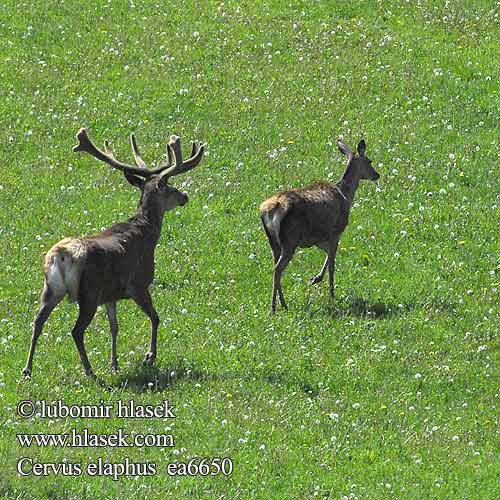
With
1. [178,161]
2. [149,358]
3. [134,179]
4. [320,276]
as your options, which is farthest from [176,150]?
[320,276]

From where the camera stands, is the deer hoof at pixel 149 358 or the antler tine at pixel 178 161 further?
the antler tine at pixel 178 161

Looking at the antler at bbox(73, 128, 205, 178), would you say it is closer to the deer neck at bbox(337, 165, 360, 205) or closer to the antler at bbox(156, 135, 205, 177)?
the antler at bbox(156, 135, 205, 177)

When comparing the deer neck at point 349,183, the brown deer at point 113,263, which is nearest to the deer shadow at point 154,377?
the brown deer at point 113,263

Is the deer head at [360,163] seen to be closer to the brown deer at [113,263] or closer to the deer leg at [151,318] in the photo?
the brown deer at [113,263]

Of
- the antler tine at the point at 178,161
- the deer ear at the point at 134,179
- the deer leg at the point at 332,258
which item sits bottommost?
the deer leg at the point at 332,258

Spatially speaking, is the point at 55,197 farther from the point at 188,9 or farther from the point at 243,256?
the point at 188,9

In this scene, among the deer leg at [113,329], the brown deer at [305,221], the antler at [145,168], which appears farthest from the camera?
the brown deer at [305,221]

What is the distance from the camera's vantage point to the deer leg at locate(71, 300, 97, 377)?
15898 millimetres

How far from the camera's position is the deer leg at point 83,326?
15898 mm

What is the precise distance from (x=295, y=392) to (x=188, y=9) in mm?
16401

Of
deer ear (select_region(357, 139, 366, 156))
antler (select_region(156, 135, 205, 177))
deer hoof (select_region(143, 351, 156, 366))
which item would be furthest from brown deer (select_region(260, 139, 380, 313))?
deer hoof (select_region(143, 351, 156, 366))

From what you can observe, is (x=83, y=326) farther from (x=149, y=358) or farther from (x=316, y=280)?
(x=316, y=280)

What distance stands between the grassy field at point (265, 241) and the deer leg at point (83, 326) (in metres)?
0.25

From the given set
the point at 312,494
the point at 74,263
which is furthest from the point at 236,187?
the point at 312,494
